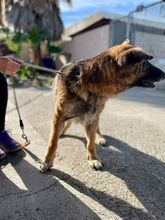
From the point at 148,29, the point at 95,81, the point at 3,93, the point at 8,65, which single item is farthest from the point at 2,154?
the point at 148,29

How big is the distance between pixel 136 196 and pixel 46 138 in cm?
211

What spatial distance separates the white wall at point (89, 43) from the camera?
14.2 metres

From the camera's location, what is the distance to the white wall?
560 inches

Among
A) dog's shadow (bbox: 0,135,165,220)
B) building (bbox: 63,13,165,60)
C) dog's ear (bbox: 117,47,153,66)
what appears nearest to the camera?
dog's shadow (bbox: 0,135,165,220)

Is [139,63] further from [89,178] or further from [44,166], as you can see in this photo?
[44,166]

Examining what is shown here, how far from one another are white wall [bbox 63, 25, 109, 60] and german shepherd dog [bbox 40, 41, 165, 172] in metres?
9.69

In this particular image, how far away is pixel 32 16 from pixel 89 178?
16280mm

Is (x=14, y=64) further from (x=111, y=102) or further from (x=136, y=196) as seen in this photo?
(x=111, y=102)

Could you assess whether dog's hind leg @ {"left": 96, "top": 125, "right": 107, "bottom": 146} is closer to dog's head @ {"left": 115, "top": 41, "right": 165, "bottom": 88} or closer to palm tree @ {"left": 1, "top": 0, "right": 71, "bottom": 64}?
dog's head @ {"left": 115, "top": 41, "right": 165, "bottom": 88}

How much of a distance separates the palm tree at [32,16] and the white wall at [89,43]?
139cm

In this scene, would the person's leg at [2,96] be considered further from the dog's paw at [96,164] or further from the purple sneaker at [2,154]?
the dog's paw at [96,164]

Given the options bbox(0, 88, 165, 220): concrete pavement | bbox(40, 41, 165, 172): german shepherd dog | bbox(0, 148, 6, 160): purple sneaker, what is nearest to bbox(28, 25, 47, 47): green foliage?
bbox(0, 88, 165, 220): concrete pavement

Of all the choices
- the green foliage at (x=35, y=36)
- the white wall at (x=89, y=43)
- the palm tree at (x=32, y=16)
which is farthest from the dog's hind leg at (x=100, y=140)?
the palm tree at (x=32, y=16)

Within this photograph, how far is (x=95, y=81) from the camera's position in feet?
12.9
